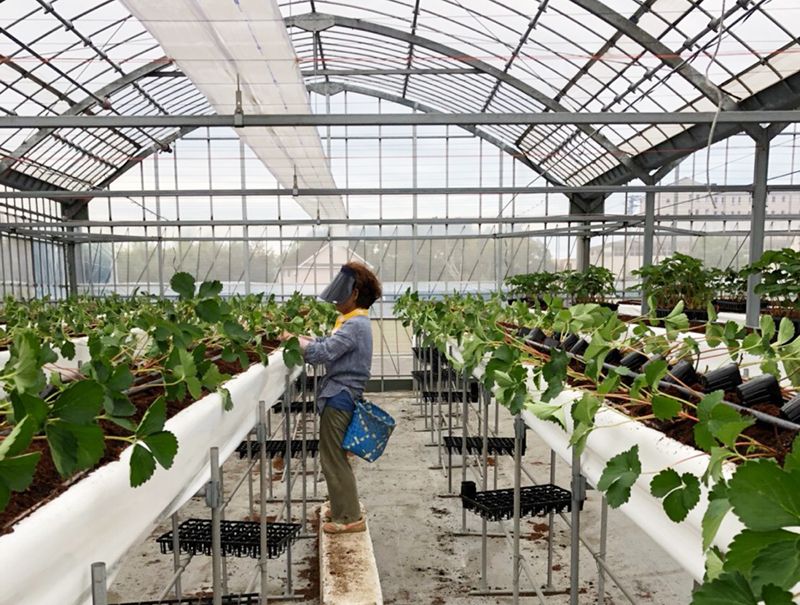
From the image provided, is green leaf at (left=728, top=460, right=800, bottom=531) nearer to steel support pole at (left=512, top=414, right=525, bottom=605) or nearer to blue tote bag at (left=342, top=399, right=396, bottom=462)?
steel support pole at (left=512, top=414, right=525, bottom=605)

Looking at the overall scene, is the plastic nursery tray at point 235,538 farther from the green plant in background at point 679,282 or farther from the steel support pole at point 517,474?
the green plant in background at point 679,282

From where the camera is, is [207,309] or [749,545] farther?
[207,309]

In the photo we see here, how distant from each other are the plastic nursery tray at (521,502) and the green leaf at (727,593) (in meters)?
2.87

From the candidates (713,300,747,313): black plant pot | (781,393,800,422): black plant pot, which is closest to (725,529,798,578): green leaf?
(781,393,800,422): black plant pot

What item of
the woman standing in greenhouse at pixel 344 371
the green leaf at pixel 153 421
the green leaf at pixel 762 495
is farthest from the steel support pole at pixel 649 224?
the green leaf at pixel 762 495

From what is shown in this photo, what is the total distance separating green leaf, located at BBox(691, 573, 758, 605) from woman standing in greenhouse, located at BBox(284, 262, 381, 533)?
3.03 metres

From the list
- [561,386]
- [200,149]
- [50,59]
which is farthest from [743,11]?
[200,149]

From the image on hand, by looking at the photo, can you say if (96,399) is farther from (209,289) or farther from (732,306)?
(732,306)

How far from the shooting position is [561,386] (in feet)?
6.35

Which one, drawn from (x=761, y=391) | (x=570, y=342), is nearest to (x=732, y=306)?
(x=570, y=342)

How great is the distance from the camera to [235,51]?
417 centimetres

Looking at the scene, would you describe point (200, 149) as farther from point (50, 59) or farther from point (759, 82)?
point (759, 82)

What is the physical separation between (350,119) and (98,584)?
3.70m

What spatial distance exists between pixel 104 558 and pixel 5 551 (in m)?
0.32
